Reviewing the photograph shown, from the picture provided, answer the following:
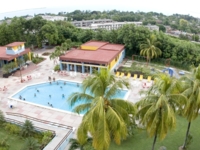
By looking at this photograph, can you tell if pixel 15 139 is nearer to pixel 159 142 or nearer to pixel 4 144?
pixel 4 144

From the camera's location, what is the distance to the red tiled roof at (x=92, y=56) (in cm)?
3216

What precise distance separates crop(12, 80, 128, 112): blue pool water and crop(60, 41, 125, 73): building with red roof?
12.9 ft

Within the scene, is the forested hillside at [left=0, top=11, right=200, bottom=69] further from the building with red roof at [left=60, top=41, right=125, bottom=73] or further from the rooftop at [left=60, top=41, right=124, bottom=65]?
the building with red roof at [left=60, top=41, right=125, bottom=73]

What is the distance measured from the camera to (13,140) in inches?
711

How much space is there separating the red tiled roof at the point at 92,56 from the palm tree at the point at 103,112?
20.2 m

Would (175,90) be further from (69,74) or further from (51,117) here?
(69,74)

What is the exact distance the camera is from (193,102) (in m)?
12.9

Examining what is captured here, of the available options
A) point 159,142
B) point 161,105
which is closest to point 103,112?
point 161,105

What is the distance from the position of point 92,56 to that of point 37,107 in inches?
524

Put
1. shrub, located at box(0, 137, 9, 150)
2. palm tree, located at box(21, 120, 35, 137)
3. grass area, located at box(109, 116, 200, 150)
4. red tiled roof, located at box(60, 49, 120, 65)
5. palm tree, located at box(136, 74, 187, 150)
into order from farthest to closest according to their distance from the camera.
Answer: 1. red tiled roof, located at box(60, 49, 120, 65)
2. palm tree, located at box(21, 120, 35, 137)
3. shrub, located at box(0, 137, 9, 150)
4. grass area, located at box(109, 116, 200, 150)
5. palm tree, located at box(136, 74, 187, 150)

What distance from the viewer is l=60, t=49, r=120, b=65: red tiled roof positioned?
32156mm

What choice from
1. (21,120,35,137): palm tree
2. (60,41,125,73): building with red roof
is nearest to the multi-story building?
(60,41,125,73): building with red roof

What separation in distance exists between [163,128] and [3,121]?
15.4m

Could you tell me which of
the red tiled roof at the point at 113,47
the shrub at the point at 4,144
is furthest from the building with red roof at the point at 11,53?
the shrub at the point at 4,144
